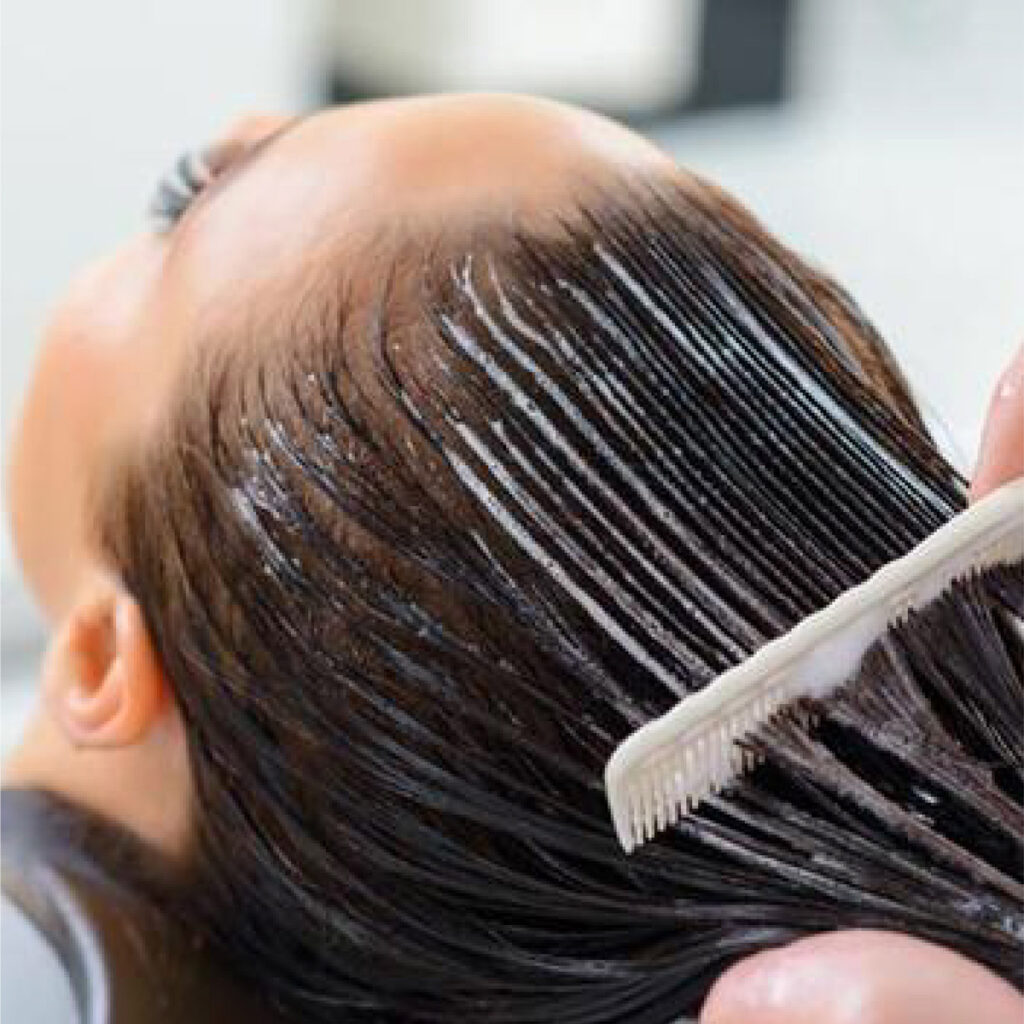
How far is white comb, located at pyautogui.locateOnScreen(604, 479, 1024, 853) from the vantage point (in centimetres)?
52

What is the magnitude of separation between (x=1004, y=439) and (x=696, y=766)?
0.39 feet

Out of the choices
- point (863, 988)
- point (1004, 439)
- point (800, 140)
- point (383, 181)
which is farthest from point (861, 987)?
point (800, 140)

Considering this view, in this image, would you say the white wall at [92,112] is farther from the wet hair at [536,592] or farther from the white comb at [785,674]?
the white comb at [785,674]

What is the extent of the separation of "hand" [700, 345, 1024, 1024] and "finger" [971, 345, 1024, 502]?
12 centimetres

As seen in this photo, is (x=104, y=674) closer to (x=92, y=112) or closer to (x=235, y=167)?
(x=235, y=167)

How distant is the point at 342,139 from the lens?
69 centimetres

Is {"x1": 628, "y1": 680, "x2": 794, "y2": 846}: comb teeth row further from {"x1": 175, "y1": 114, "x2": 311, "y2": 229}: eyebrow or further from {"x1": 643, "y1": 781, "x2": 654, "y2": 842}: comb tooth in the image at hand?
{"x1": 175, "y1": 114, "x2": 311, "y2": 229}: eyebrow

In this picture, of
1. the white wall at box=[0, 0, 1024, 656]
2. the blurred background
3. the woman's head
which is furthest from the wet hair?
the blurred background

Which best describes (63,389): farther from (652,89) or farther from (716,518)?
(652,89)

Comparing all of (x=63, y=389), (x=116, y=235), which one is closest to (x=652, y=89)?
(x=116, y=235)

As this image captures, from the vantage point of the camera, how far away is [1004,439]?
536 mm

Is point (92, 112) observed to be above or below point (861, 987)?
below

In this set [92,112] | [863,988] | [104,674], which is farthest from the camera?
[92,112]

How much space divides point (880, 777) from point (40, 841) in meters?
0.32
